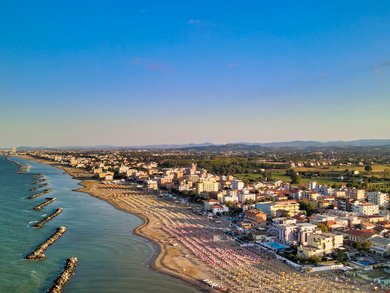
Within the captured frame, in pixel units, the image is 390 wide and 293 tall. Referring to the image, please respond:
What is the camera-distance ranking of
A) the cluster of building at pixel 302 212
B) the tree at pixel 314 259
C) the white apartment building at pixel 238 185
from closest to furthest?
the tree at pixel 314 259 < the cluster of building at pixel 302 212 < the white apartment building at pixel 238 185

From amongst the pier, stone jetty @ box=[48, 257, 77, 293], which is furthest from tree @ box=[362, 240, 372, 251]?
the pier

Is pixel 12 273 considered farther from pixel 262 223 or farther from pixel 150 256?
pixel 262 223

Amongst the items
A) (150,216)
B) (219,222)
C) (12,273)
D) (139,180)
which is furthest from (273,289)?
(139,180)

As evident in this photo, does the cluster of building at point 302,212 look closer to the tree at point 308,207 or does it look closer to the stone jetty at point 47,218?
the tree at point 308,207

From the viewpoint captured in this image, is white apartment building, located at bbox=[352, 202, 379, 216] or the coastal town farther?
white apartment building, located at bbox=[352, 202, 379, 216]

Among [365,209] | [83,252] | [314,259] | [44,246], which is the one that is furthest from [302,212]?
[44,246]

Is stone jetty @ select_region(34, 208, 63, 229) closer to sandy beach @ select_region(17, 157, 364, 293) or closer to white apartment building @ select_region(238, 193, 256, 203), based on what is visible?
sandy beach @ select_region(17, 157, 364, 293)

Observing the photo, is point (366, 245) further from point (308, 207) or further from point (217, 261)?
point (308, 207)

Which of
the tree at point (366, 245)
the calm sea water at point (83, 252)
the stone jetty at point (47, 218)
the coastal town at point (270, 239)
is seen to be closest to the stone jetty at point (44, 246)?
the calm sea water at point (83, 252)
